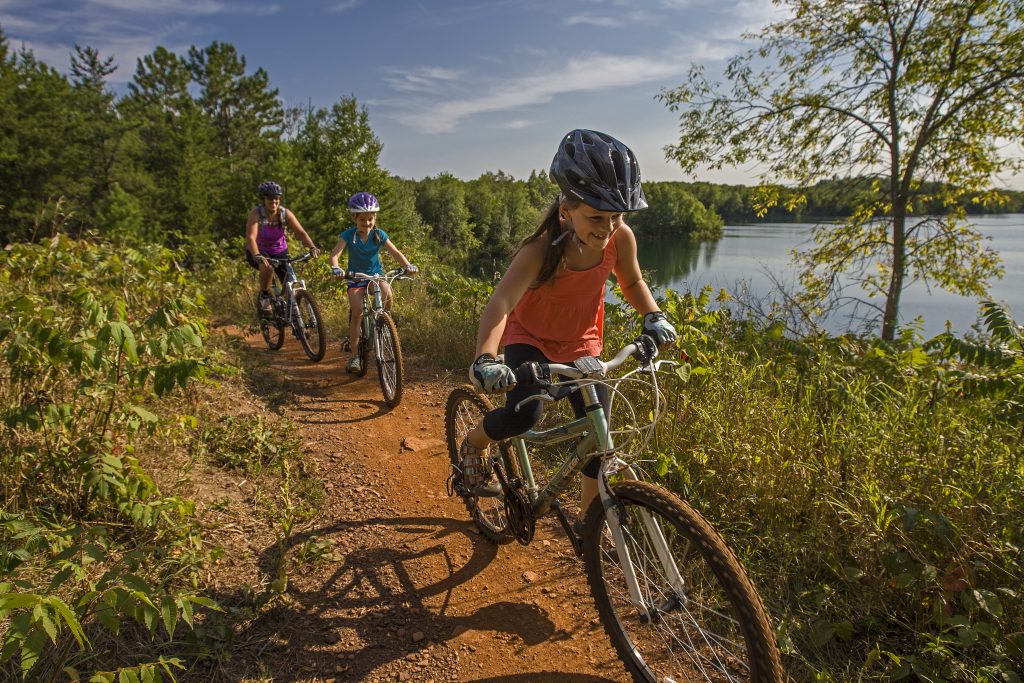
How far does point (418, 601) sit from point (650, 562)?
1.39 metres

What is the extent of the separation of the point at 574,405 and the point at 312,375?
182 inches

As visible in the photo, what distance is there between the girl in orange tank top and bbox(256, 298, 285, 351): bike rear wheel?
204 inches

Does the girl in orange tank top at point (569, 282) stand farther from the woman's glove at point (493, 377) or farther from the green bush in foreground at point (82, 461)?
the green bush in foreground at point (82, 461)

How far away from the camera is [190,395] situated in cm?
459

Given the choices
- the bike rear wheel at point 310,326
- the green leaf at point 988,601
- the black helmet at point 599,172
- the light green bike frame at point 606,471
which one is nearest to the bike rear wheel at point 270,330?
the bike rear wheel at point 310,326

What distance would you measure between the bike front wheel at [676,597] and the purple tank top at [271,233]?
6.29m

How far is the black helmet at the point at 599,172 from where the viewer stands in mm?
2182

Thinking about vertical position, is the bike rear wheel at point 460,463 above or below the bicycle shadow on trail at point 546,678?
above

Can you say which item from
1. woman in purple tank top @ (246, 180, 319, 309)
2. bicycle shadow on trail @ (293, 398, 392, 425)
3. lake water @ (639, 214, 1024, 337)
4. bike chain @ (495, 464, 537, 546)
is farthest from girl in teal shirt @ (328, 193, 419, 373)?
bike chain @ (495, 464, 537, 546)

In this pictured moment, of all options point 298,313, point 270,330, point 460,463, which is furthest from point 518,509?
point 270,330

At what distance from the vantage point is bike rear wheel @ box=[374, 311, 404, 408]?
545 centimetres

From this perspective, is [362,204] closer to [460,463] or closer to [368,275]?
[368,275]

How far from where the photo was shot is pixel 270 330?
25.6 feet

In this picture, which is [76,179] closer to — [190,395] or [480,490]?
[190,395]
